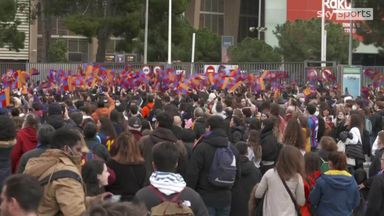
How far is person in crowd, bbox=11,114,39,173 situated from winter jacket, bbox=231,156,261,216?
2.25 meters

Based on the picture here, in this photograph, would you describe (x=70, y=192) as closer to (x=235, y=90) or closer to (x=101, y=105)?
(x=101, y=105)

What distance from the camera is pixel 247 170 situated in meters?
9.21

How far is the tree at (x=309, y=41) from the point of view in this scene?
6147 cm

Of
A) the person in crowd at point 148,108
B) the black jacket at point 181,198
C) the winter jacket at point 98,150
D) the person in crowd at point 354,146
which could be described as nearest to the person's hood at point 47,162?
the black jacket at point 181,198

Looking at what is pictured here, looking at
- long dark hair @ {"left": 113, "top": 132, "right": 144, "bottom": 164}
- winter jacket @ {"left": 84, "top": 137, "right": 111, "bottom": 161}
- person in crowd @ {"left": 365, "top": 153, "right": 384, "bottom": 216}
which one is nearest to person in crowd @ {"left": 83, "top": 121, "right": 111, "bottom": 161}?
winter jacket @ {"left": 84, "top": 137, "right": 111, "bottom": 161}

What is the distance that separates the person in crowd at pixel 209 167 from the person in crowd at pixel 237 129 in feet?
8.12

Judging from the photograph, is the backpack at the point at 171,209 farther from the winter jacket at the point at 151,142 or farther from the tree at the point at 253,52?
the tree at the point at 253,52

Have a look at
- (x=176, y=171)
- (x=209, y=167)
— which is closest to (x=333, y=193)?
(x=209, y=167)

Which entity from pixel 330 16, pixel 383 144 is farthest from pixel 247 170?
pixel 330 16

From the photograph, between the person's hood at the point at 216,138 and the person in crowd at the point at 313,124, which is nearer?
the person's hood at the point at 216,138

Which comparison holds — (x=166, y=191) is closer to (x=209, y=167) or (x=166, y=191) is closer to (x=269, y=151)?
(x=209, y=167)

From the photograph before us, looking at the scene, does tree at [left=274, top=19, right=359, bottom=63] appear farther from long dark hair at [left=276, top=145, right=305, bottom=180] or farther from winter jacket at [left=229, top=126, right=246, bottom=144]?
long dark hair at [left=276, top=145, right=305, bottom=180]

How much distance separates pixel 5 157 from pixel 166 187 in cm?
271

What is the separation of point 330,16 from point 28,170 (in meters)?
73.7
